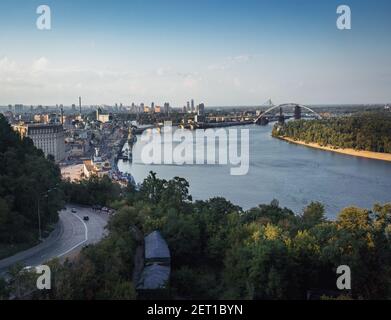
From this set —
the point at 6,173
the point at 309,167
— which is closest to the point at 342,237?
the point at 6,173

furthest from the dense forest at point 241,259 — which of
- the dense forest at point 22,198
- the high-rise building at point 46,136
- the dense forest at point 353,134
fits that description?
the high-rise building at point 46,136

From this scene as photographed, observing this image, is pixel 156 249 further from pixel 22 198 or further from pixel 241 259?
pixel 22 198

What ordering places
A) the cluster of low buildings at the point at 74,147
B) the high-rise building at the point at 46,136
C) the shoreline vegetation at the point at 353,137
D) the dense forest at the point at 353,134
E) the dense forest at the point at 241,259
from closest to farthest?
the dense forest at the point at 241,259 < the cluster of low buildings at the point at 74,147 < the shoreline vegetation at the point at 353,137 < the dense forest at the point at 353,134 < the high-rise building at the point at 46,136

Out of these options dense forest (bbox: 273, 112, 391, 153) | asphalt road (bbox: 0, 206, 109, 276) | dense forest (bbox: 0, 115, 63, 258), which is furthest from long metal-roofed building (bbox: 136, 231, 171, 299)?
dense forest (bbox: 273, 112, 391, 153)

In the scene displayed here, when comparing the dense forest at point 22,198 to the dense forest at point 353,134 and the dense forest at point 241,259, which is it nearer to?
the dense forest at point 241,259

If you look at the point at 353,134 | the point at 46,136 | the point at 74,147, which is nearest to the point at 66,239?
the point at 46,136
